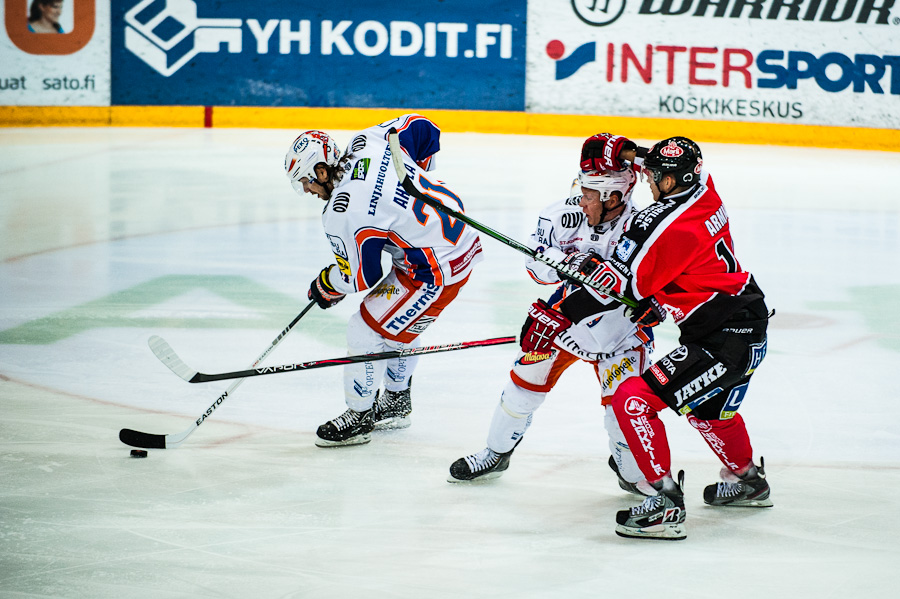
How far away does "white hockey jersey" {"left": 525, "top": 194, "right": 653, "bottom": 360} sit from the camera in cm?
316

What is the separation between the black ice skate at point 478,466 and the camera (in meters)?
3.47

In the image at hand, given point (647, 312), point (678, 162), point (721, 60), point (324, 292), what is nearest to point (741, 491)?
point (647, 312)

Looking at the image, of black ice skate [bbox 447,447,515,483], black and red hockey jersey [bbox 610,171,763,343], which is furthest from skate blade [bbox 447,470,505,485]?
black and red hockey jersey [bbox 610,171,763,343]

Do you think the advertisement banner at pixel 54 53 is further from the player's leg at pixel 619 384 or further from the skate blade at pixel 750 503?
the skate blade at pixel 750 503

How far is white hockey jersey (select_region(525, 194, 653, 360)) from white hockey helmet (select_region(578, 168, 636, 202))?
0.29ft

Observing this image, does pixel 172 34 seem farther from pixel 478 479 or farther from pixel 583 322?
pixel 583 322

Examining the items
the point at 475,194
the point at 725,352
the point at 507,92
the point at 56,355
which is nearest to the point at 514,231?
the point at 475,194

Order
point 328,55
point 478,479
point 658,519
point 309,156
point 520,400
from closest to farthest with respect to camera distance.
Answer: point 658,519, point 520,400, point 478,479, point 309,156, point 328,55

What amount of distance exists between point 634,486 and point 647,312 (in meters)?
0.53

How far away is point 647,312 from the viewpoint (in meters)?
3.12

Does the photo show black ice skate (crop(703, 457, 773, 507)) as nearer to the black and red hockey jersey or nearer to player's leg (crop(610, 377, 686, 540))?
player's leg (crop(610, 377, 686, 540))

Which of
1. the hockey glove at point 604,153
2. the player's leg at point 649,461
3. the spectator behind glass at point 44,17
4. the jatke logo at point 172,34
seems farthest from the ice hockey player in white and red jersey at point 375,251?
the spectator behind glass at point 44,17

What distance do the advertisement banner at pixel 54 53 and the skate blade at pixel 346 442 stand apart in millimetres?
9972

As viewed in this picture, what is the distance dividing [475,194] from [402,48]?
484 centimetres
